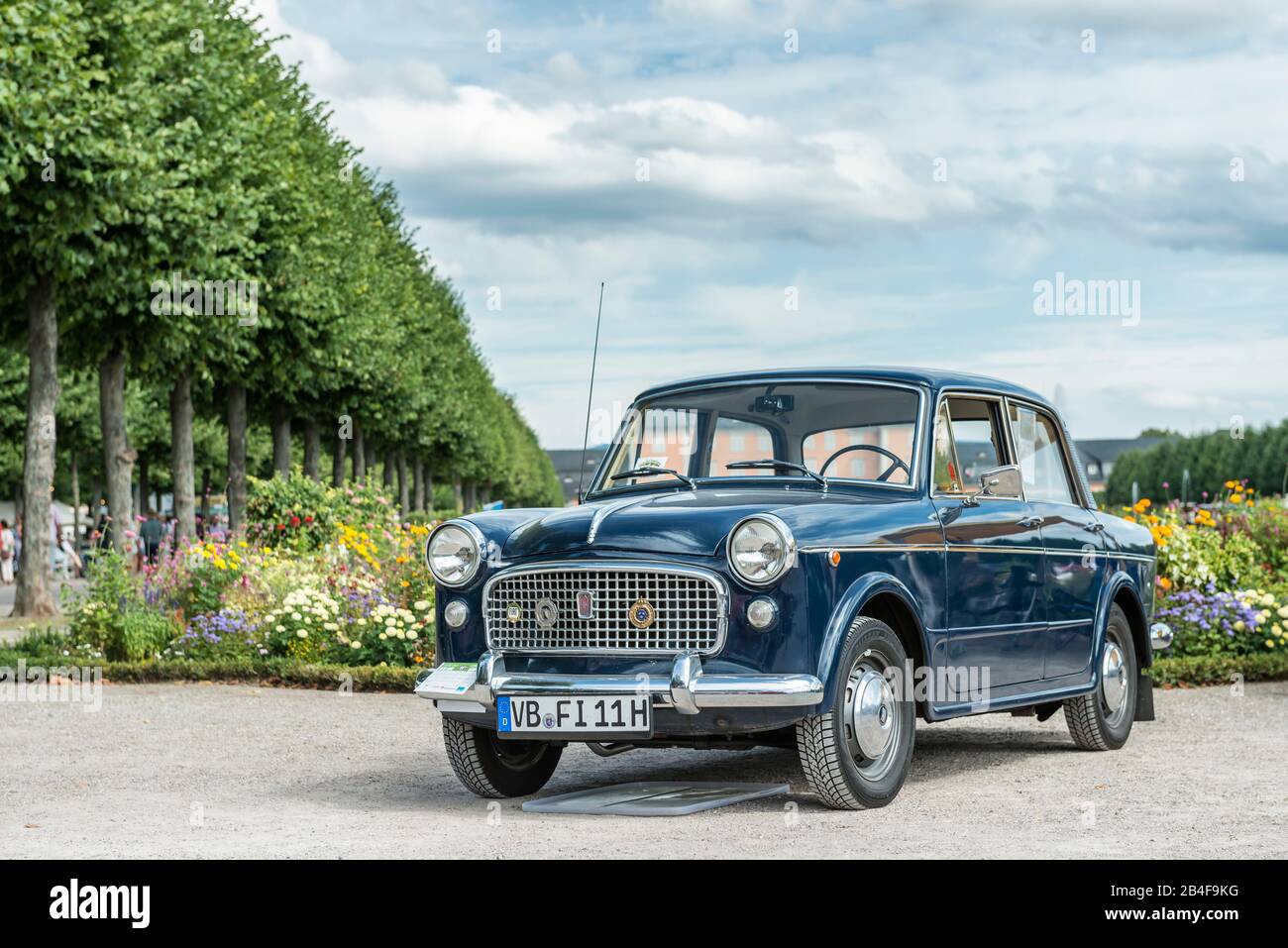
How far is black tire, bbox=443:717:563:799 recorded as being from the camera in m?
8.35

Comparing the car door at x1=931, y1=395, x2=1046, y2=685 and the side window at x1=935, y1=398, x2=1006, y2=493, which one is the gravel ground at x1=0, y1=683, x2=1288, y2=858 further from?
the side window at x1=935, y1=398, x2=1006, y2=493

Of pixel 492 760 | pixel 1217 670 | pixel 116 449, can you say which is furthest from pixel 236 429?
pixel 492 760

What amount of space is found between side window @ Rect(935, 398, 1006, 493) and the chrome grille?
171 cm

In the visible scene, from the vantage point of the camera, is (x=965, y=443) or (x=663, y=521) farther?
(x=965, y=443)

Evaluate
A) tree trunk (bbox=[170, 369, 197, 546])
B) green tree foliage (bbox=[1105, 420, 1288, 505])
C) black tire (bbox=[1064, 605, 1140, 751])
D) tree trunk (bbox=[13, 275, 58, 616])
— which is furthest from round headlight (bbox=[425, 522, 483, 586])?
green tree foliage (bbox=[1105, 420, 1288, 505])

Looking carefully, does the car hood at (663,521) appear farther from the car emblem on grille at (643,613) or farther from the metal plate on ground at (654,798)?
the metal plate on ground at (654,798)

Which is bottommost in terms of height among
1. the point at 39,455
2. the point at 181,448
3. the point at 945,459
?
the point at 945,459

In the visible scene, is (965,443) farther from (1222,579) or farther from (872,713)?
(1222,579)

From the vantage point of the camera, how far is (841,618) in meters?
7.55

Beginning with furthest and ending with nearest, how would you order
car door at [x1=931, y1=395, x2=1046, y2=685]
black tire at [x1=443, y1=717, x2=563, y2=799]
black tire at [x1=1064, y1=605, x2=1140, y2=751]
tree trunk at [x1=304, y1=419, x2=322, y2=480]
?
tree trunk at [x1=304, y1=419, x2=322, y2=480], black tire at [x1=1064, y1=605, x2=1140, y2=751], car door at [x1=931, y1=395, x2=1046, y2=685], black tire at [x1=443, y1=717, x2=563, y2=799]

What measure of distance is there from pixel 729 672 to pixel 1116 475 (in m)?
194

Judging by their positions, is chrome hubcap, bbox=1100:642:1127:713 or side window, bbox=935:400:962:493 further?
chrome hubcap, bbox=1100:642:1127:713

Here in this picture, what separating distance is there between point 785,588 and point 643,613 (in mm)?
635

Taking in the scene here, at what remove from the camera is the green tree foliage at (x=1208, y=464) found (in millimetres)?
128500
